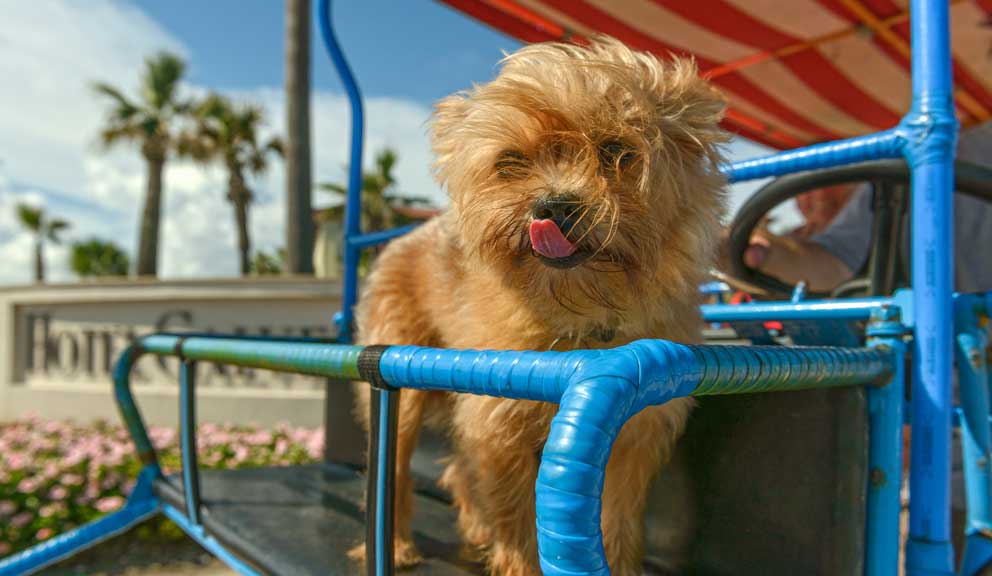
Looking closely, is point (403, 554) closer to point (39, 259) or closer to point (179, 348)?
point (179, 348)

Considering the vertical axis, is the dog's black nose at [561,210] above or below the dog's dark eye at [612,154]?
below

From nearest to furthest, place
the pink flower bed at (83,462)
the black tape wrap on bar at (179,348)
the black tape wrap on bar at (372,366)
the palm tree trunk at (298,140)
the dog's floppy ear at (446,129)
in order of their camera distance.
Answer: the black tape wrap on bar at (372,366) < the dog's floppy ear at (446,129) < the black tape wrap on bar at (179,348) < the pink flower bed at (83,462) < the palm tree trunk at (298,140)

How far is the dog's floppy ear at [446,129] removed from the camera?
66.2 inches

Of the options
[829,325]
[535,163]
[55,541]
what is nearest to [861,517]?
[829,325]

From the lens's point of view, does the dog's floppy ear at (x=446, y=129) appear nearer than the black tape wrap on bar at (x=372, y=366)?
No

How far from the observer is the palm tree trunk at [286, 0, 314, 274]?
→ 11.0 m

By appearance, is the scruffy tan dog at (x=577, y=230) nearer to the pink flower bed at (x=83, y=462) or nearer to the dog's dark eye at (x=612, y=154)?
the dog's dark eye at (x=612, y=154)

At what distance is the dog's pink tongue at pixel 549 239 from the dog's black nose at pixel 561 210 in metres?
0.02

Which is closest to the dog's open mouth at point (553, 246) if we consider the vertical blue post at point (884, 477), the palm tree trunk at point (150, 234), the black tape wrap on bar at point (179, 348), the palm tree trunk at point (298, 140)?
the vertical blue post at point (884, 477)

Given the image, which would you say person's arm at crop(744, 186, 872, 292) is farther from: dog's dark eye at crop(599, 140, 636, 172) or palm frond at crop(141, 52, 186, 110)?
palm frond at crop(141, 52, 186, 110)

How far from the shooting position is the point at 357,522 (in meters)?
2.19

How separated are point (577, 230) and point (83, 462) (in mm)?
5827

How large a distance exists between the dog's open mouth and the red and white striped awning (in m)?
2.34

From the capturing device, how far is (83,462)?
18.8 ft
